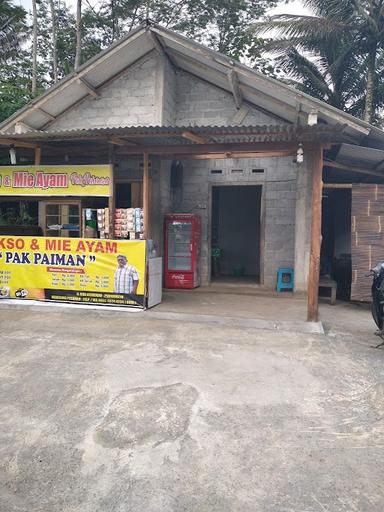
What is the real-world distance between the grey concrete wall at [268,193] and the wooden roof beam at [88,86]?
2655 mm

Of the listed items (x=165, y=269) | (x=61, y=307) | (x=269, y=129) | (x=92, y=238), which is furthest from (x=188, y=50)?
(x=61, y=307)

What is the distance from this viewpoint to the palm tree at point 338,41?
1444 centimetres

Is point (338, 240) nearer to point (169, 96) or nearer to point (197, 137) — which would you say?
point (169, 96)

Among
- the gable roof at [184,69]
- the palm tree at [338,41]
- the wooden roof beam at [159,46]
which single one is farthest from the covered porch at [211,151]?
the palm tree at [338,41]

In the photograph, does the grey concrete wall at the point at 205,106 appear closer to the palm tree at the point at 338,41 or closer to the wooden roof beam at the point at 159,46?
the wooden roof beam at the point at 159,46

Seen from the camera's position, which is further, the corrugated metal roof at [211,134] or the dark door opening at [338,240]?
the dark door opening at [338,240]

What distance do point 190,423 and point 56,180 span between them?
5.79 m

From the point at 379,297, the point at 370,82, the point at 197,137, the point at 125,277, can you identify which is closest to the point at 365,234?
the point at 379,297

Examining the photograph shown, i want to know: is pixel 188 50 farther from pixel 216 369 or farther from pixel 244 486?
pixel 244 486

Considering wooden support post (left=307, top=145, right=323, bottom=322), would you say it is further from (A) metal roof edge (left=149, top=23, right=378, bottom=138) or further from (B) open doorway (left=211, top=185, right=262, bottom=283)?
(B) open doorway (left=211, top=185, right=262, bottom=283)

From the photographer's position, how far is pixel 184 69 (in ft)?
30.0

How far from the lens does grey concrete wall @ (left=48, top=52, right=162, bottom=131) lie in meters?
8.78

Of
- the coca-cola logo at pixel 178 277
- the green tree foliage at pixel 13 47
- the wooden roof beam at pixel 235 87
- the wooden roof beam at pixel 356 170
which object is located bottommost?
the coca-cola logo at pixel 178 277

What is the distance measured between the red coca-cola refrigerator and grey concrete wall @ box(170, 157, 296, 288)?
0.60 m
